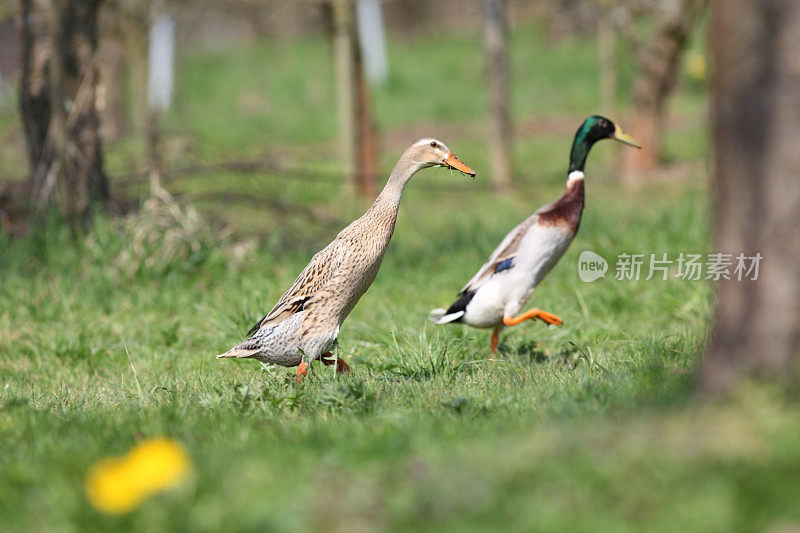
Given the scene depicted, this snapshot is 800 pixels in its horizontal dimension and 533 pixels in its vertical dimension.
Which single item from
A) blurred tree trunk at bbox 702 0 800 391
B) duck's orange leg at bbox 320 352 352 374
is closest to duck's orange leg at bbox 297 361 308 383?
duck's orange leg at bbox 320 352 352 374

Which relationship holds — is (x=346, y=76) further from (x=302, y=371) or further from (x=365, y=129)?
(x=302, y=371)

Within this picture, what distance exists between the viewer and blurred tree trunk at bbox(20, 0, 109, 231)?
6770 millimetres

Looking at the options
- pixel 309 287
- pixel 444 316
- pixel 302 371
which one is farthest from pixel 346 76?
pixel 302 371

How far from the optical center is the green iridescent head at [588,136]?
4.99 meters

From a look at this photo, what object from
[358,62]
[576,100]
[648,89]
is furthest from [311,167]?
[576,100]

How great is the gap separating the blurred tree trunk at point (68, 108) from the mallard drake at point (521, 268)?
11.2 feet

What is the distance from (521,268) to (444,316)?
54 centimetres

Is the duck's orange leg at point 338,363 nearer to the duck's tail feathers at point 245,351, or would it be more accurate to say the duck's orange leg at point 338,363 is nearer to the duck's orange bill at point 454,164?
the duck's tail feathers at point 245,351

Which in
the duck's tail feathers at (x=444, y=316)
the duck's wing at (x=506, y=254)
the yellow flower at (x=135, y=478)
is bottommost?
the duck's tail feathers at (x=444, y=316)

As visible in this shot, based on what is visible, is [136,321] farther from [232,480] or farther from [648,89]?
[648,89]

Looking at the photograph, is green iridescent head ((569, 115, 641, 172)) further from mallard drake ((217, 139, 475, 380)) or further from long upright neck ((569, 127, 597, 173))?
mallard drake ((217, 139, 475, 380))

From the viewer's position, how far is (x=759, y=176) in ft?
8.66

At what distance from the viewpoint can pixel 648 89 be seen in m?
12.0

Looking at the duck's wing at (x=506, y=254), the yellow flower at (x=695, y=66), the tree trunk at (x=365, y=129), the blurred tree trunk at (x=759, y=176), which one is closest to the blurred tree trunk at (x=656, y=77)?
the tree trunk at (x=365, y=129)
